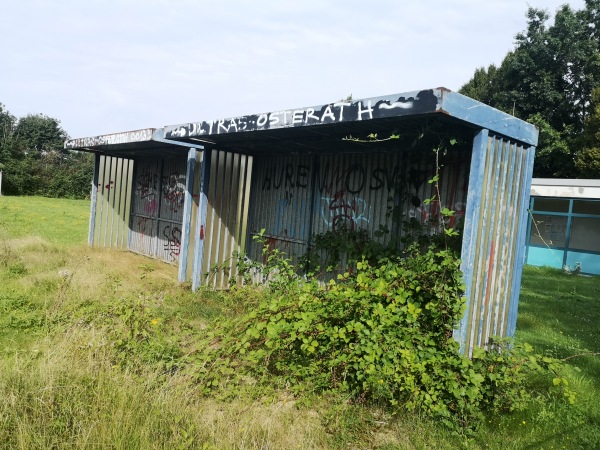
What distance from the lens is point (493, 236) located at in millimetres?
4414

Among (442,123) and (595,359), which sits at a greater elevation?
(442,123)

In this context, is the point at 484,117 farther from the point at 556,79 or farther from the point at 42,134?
the point at 42,134

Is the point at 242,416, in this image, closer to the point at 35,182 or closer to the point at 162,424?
the point at 162,424

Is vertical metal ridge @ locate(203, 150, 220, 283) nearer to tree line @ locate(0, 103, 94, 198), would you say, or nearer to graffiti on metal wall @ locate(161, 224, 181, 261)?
graffiti on metal wall @ locate(161, 224, 181, 261)

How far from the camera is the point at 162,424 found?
117 inches

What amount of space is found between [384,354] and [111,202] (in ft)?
33.8

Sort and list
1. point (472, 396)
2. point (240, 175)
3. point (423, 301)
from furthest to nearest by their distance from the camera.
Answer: point (240, 175)
point (423, 301)
point (472, 396)

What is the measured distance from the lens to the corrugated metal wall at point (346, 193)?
18.2ft

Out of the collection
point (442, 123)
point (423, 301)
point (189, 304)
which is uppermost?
point (442, 123)

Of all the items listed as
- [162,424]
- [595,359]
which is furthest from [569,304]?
[162,424]

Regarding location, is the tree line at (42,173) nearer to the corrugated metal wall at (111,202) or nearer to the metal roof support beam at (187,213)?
the corrugated metal wall at (111,202)

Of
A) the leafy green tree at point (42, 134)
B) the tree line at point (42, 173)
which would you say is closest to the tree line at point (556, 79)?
the tree line at point (42, 173)

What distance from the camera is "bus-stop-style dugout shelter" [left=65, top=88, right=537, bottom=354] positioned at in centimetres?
421

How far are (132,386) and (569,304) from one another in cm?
809
